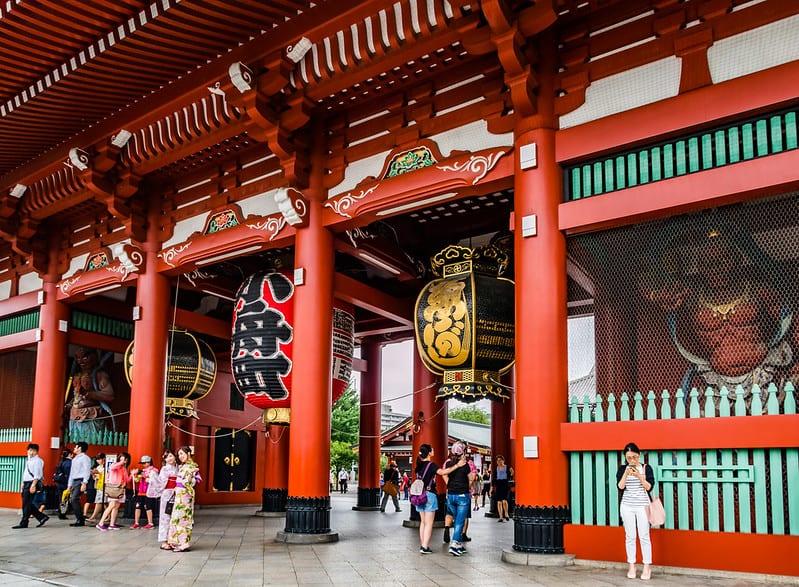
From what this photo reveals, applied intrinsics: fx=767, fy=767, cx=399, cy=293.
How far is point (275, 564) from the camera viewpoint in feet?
27.6

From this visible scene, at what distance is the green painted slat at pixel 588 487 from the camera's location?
26.4 ft

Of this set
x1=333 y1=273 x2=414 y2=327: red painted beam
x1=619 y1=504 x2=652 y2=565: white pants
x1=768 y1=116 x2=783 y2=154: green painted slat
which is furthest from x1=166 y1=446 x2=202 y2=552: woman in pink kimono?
x1=768 y1=116 x2=783 y2=154: green painted slat

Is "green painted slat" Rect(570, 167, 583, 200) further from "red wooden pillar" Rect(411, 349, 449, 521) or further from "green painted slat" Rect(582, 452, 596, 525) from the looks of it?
"red wooden pillar" Rect(411, 349, 449, 521)


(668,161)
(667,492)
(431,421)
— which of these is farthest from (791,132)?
(431,421)

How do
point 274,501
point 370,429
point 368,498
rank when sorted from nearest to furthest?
point 274,501, point 370,429, point 368,498

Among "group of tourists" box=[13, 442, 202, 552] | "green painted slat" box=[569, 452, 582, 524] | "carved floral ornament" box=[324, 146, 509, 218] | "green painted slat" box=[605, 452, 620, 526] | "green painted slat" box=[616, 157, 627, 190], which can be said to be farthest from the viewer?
"group of tourists" box=[13, 442, 202, 552]

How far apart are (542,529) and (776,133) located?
183 inches

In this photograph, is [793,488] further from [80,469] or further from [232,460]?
[232,460]

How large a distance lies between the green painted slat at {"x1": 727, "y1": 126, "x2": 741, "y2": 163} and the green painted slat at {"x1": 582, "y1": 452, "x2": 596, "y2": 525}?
340 cm

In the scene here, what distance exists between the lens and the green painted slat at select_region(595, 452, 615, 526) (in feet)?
26.1

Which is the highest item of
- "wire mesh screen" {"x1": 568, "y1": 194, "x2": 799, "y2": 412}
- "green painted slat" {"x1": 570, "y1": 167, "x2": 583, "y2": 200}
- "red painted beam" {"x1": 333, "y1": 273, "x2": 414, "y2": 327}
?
"green painted slat" {"x1": 570, "y1": 167, "x2": 583, "y2": 200}

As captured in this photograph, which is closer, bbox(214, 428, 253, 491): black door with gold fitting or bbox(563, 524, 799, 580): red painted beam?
bbox(563, 524, 799, 580): red painted beam

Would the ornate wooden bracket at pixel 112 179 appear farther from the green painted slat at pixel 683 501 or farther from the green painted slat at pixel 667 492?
the green painted slat at pixel 683 501

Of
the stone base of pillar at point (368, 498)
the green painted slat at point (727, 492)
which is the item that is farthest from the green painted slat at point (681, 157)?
the stone base of pillar at point (368, 498)
